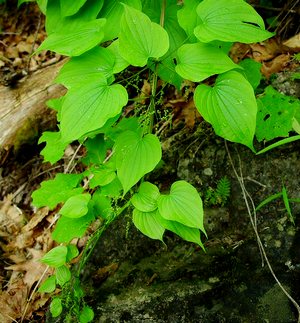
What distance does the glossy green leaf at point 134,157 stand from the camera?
155cm

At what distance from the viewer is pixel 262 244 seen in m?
2.06

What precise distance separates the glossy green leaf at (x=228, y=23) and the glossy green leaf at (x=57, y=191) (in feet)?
3.30

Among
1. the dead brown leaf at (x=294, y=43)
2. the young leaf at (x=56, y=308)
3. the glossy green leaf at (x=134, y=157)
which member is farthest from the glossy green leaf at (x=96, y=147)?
the dead brown leaf at (x=294, y=43)

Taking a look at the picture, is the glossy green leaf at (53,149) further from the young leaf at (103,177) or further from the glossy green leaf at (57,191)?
the young leaf at (103,177)

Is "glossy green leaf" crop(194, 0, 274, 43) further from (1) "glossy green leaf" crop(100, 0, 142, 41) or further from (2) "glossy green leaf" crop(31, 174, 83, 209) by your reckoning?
(2) "glossy green leaf" crop(31, 174, 83, 209)

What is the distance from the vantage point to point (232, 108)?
4.86ft

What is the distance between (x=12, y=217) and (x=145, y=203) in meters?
1.83

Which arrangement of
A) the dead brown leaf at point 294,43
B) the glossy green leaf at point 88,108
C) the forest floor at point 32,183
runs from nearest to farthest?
the glossy green leaf at point 88,108
the forest floor at point 32,183
the dead brown leaf at point 294,43

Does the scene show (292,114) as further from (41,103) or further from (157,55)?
(41,103)

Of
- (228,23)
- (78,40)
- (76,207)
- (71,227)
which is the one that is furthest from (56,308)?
(228,23)

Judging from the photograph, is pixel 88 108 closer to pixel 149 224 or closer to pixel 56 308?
pixel 149 224

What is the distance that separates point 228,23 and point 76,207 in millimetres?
1077

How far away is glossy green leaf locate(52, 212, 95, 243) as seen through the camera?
1.88 metres

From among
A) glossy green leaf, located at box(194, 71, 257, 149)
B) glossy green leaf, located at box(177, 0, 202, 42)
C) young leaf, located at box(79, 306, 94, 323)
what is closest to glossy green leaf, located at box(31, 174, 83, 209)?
young leaf, located at box(79, 306, 94, 323)
